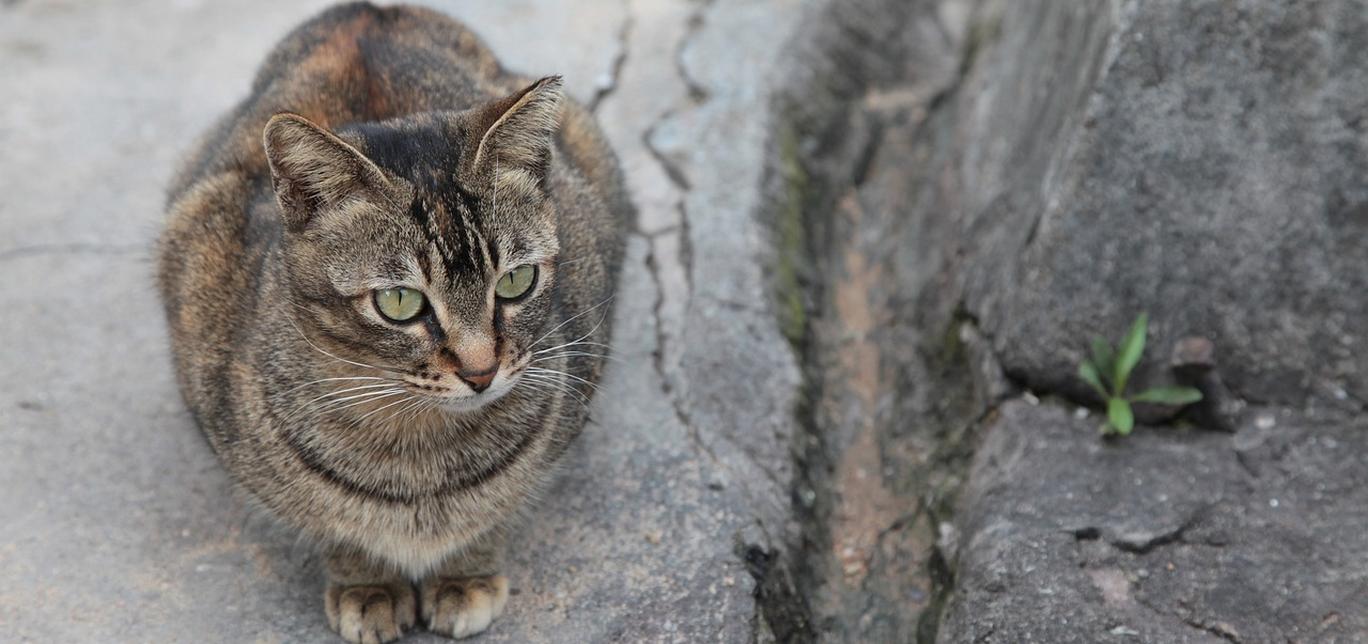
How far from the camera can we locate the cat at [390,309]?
2297 mm

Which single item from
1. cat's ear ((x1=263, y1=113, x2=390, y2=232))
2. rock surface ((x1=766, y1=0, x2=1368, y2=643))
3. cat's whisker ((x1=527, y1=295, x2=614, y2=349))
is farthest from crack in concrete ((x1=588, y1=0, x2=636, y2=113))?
cat's ear ((x1=263, y1=113, x2=390, y2=232))

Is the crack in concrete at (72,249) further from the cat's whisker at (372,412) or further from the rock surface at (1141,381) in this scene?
the rock surface at (1141,381)

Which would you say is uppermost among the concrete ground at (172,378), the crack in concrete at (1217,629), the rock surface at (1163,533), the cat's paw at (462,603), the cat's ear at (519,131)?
the cat's ear at (519,131)

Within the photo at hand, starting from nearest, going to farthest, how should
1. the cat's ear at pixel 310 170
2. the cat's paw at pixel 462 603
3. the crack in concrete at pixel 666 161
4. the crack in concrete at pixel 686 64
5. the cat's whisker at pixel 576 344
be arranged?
the cat's ear at pixel 310 170 → the cat's whisker at pixel 576 344 → the cat's paw at pixel 462 603 → the crack in concrete at pixel 666 161 → the crack in concrete at pixel 686 64

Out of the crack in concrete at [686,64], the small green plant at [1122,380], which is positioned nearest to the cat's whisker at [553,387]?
the small green plant at [1122,380]

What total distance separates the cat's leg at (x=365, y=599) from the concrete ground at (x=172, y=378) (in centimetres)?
8

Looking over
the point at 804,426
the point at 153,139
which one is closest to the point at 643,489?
the point at 804,426

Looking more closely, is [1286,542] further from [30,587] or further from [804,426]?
[30,587]

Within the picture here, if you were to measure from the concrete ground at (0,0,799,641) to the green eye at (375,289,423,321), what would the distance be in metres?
0.80

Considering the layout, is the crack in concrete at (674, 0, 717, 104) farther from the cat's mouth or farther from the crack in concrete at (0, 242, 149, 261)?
the cat's mouth

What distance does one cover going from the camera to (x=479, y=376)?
90.7 inches

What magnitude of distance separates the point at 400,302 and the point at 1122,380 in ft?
6.10

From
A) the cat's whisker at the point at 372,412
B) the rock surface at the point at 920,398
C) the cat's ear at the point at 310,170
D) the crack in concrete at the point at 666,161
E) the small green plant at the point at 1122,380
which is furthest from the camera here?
the crack in concrete at the point at 666,161

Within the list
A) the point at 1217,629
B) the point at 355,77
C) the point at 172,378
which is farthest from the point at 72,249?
the point at 1217,629
